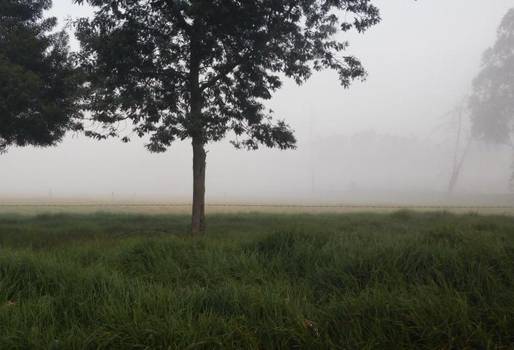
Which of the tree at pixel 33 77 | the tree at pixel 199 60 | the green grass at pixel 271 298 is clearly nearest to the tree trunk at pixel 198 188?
the tree at pixel 199 60

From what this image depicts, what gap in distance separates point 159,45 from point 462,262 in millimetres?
9455

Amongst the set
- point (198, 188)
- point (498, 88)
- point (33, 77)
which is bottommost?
point (198, 188)

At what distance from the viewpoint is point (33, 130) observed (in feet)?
43.5

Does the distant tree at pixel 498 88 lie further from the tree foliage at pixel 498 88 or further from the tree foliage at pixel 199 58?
the tree foliage at pixel 199 58

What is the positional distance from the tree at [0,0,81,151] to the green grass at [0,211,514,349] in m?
6.91

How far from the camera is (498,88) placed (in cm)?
4119

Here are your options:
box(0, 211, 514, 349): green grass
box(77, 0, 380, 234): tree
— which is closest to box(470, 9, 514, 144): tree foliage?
box(77, 0, 380, 234): tree

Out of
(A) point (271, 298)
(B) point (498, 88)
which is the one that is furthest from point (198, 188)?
→ (B) point (498, 88)

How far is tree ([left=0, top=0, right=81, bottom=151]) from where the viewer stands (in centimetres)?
1152

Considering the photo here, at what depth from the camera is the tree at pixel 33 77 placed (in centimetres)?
1152

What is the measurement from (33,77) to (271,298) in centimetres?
1057

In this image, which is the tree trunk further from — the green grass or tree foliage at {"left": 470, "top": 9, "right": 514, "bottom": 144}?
tree foliage at {"left": 470, "top": 9, "right": 514, "bottom": 144}

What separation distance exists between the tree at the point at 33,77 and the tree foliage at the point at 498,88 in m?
40.5

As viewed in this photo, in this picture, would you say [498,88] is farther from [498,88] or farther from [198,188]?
[198,188]
